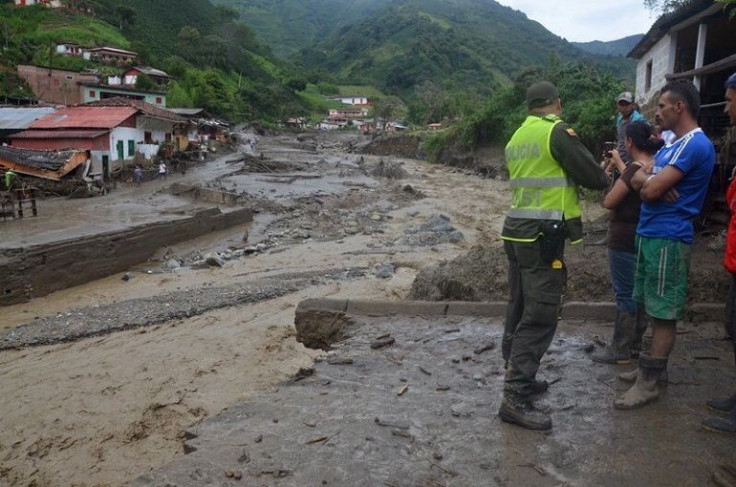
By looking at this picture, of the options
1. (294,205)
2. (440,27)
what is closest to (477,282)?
(294,205)

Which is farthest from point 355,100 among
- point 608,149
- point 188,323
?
point 608,149

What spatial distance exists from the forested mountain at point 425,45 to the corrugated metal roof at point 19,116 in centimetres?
7472

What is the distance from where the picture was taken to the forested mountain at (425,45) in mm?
115938

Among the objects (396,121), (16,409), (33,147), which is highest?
(396,121)

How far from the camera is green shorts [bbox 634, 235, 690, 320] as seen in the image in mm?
3318

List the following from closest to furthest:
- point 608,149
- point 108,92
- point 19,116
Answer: point 608,149, point 19,116, point 108,92

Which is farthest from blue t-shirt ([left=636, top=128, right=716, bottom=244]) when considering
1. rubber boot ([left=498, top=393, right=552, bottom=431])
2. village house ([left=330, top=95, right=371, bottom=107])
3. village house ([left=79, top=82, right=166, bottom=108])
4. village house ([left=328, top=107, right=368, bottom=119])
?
village house ([left=330, top=95, right=371, bottom=107])

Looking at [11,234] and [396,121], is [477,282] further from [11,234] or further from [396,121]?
[396,121]

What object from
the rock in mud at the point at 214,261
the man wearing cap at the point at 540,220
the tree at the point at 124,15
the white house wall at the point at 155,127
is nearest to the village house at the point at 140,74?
the white house wall at the point at 155,127

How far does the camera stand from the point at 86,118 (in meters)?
28.7

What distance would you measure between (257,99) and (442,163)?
37897 mm

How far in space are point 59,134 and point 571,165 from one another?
2960 centimetres

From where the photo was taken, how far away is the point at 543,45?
157000 mm

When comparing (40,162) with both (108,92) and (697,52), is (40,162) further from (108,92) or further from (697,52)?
(108,92)
